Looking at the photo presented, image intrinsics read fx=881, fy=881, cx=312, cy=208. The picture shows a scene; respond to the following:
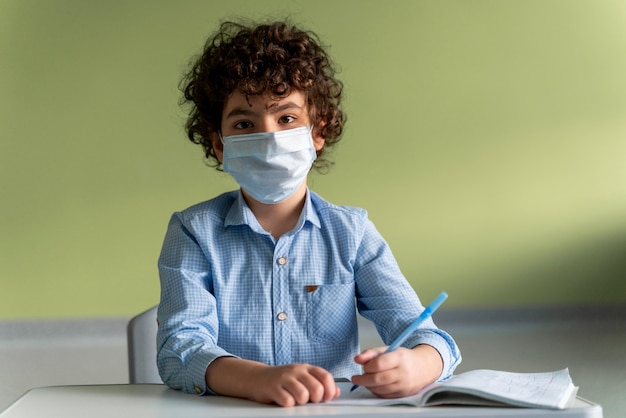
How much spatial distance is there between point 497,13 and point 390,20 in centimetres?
59

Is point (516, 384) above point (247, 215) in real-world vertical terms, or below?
below

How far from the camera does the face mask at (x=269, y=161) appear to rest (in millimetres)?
1384

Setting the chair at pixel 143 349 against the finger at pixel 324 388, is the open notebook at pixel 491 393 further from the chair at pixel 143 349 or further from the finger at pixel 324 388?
the chair at pixel 143 349

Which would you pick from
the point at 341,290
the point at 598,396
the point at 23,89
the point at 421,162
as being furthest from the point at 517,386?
the point at 23,89

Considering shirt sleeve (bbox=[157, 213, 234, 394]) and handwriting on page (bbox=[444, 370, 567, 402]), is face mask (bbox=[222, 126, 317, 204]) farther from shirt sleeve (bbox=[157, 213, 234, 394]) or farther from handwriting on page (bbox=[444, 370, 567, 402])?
handwriting on page (bbox=[444, 370, 567, 402])

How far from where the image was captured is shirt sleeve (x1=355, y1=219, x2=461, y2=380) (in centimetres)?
130

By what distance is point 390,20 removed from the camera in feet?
15.9

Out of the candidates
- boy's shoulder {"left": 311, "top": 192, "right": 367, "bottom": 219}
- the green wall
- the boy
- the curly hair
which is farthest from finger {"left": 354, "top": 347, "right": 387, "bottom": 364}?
the green wall

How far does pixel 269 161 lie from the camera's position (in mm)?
1383

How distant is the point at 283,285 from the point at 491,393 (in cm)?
50

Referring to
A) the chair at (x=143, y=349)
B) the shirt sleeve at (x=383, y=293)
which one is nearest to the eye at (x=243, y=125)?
the shirt sleeve at (x=383, y=293)

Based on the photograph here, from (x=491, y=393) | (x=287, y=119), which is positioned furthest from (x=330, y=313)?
(x=491, y=393)

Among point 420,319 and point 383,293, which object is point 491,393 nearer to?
point 420,319

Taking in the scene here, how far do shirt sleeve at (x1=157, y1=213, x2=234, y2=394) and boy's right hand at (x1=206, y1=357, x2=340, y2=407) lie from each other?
0.06 metres
